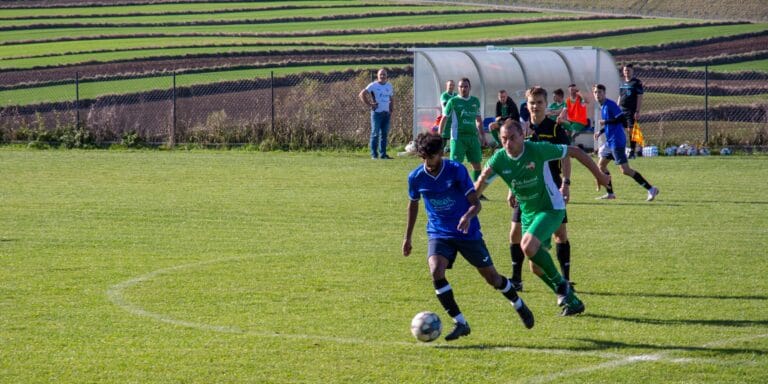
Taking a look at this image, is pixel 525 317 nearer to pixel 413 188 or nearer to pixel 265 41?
pixel 413 188

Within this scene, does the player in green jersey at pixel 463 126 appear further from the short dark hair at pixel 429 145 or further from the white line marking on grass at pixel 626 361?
the white line marking on grass at pixel 626 361

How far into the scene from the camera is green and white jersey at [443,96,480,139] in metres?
19.2

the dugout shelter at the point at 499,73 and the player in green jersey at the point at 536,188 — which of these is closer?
the player in green jersey at the point at 536,188

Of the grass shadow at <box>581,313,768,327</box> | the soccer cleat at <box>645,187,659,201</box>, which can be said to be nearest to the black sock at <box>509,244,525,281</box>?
the grass shadow at <box>581,313,768,327</box>

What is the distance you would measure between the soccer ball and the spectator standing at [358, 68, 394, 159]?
1795 cm

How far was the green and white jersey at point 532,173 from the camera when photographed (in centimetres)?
977

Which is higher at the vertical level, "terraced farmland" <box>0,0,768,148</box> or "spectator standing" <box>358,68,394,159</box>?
"terraced farmland" <box>0,0,768,148</box>

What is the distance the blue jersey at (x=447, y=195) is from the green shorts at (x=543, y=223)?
2.41 feet

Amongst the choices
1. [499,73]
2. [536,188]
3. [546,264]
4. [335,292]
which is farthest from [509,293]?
[499,73]

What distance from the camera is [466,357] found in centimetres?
844

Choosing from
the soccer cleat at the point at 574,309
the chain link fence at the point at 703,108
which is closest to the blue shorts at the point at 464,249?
the soccer cleat at the point at 574,309

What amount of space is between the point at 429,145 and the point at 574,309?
2.17m

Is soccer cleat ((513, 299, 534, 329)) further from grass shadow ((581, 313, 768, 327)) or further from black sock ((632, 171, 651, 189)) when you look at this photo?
black sock ((632, 171, 651, 189))

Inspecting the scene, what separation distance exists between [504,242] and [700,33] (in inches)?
1965
